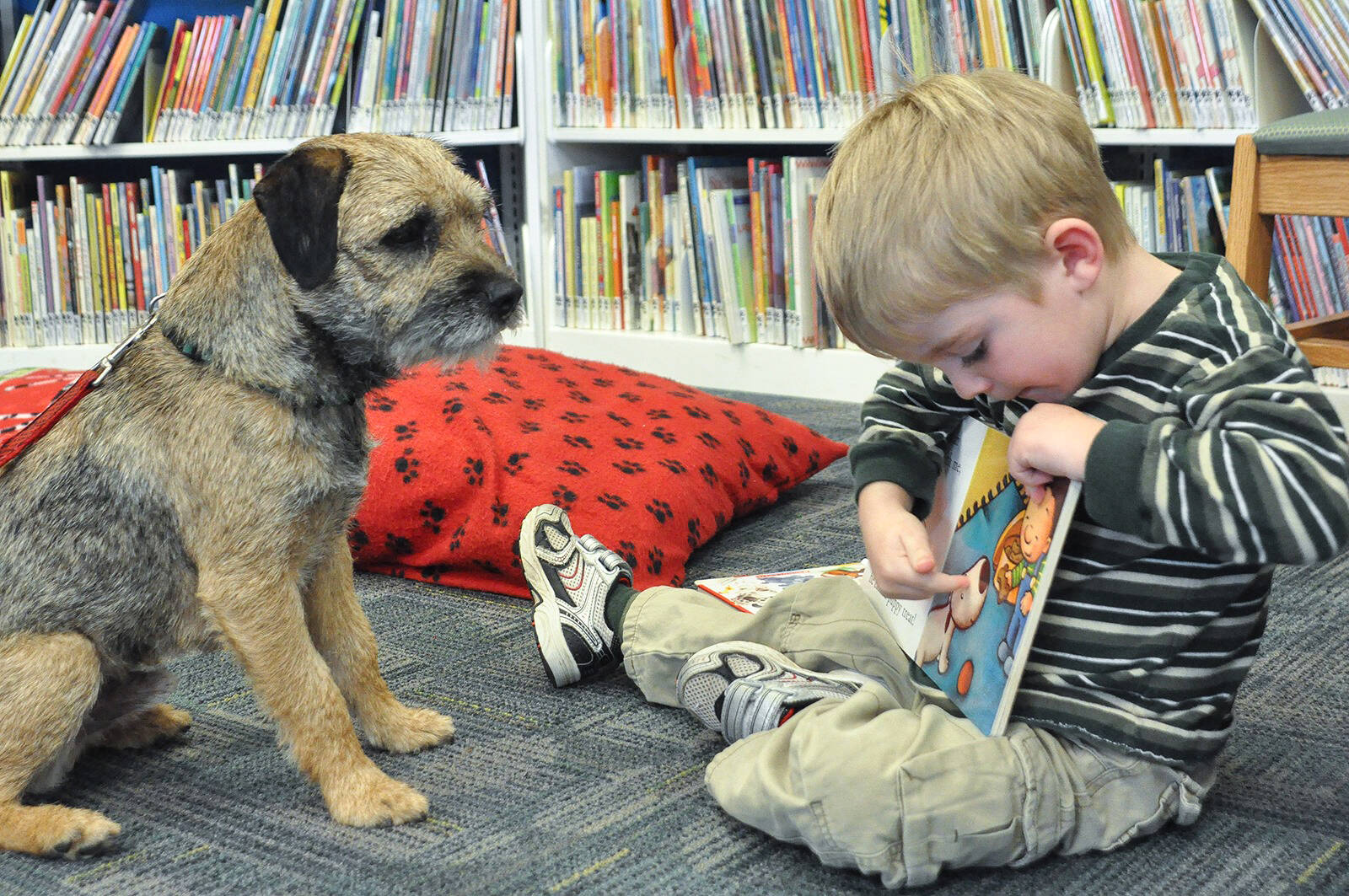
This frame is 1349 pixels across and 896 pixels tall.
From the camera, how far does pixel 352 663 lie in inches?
48.3

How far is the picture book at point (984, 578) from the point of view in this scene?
964 mm

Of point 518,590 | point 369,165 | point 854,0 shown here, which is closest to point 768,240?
point 854,0

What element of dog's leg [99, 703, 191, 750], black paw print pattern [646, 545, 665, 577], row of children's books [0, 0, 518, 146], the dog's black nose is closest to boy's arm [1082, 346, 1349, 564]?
the dog's black nose

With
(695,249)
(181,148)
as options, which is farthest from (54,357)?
(695,249)

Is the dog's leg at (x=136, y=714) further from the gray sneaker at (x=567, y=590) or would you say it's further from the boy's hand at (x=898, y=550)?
the boy's hand at (x=898, y=550)

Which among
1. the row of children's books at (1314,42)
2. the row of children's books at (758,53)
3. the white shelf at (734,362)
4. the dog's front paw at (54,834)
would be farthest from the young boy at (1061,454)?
the white shelf at (734,362)

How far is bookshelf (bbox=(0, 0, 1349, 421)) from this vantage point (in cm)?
284

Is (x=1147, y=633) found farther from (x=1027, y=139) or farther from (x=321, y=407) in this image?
(x=321, y=407)

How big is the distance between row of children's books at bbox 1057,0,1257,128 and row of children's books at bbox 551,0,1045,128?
0.11m

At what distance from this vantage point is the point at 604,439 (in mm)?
1863

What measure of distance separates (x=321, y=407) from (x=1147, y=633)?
0.74 m

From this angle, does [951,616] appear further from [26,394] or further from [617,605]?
[26,394]

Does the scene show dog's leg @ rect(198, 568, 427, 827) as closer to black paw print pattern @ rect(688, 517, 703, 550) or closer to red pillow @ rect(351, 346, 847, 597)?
red pillow @ rect(351, 346, 847, 597)

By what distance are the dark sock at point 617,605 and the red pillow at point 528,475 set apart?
170 millimetres
